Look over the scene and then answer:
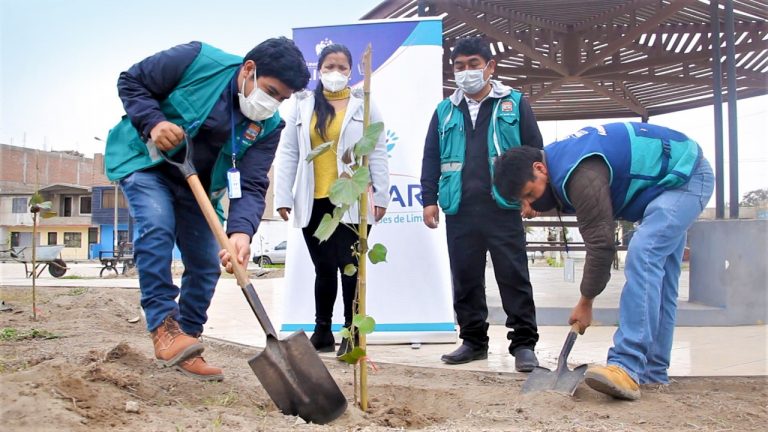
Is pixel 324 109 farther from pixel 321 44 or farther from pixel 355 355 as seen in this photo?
pixel 355 355

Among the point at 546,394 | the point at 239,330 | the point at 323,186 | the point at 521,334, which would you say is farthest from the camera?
the point at 239,330

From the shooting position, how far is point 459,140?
3.43 metres

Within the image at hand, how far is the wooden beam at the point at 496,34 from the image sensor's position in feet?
20.0

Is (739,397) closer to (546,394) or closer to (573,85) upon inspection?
(546,394)

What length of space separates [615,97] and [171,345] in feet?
26.3

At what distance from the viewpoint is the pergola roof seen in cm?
636

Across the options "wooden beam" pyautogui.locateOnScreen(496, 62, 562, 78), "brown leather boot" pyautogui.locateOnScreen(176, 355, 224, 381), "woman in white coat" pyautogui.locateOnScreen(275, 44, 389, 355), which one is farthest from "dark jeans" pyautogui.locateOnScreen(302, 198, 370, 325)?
"wooden beam" pyautogui.locateOnScreen(496, 62, 562, 78)

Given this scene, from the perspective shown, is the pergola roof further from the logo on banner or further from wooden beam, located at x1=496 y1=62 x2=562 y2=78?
the logo on banner

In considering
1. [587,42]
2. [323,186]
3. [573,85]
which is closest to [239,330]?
[323,186]

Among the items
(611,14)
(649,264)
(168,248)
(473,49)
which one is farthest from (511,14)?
(168,248)

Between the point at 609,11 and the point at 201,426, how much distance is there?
250 inches

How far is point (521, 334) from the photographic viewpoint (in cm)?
326

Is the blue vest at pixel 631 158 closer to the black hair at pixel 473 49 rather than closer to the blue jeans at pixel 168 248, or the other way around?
the black hair at pixel 473 49

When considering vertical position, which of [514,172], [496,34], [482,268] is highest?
[496,34]
